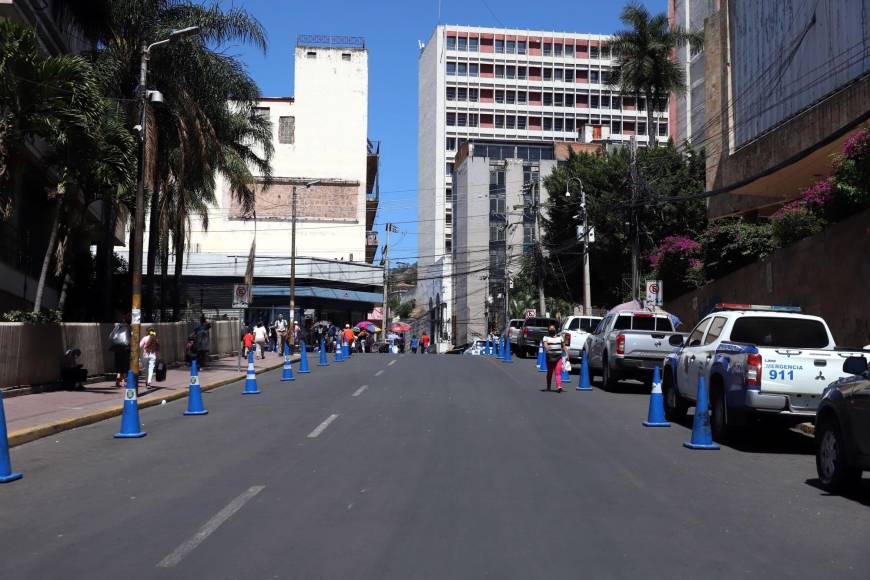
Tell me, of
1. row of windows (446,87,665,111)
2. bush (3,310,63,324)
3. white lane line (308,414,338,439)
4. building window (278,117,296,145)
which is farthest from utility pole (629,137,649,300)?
row of windows (446,87,665,111)

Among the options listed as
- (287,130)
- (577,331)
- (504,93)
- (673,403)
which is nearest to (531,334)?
(577,331)

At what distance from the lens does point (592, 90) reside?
106750mm

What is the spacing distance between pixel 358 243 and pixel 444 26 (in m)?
45.8

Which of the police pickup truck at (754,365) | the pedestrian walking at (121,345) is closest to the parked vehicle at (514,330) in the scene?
the pedestrian walking at (121,345)

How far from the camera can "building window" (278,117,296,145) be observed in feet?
223

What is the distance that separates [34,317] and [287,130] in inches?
1934

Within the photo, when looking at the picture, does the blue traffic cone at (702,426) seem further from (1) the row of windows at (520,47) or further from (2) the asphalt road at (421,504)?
(1) the row of windows at (520,47)

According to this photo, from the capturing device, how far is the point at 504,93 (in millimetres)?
105188

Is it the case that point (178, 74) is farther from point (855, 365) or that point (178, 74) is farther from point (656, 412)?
point (855, 365)

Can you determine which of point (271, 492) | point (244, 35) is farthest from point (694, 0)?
point (271, 492)

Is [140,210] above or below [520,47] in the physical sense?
below

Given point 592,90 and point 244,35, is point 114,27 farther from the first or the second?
point 592,90

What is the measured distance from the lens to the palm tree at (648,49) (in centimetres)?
4797

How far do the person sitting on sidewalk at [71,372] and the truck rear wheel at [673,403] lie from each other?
14.3 meters
